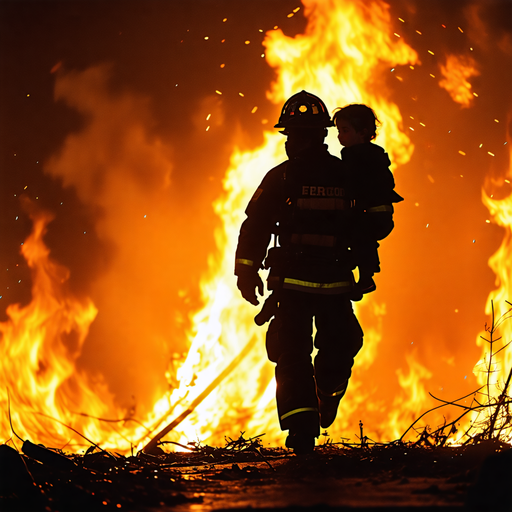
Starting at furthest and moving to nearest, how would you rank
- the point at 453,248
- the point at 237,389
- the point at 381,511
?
the point at 453,248
the point at 237,389
the point at 381,511

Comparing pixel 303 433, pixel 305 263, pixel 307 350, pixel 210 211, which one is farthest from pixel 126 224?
pixel 303 433

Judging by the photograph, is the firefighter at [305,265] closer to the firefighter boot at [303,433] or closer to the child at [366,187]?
the firefighter boot at [303,433]

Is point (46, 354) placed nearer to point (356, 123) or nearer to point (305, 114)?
point (305, 114)

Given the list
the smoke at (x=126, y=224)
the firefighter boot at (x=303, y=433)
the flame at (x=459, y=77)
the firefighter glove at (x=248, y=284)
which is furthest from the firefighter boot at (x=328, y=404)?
the flame at (x=459, y=77)

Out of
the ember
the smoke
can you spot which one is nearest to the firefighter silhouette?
the ember

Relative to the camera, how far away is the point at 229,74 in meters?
6.58

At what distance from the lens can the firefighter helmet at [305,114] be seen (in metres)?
4.83

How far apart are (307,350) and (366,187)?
4.46ft

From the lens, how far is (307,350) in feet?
15.5

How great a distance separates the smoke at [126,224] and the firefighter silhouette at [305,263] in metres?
1.81

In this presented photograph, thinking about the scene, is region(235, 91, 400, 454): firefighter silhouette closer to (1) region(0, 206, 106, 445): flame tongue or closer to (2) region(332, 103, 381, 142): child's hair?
(2) region(332, 103, 381, 142): child's hair

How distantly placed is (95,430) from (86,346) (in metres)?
0.86

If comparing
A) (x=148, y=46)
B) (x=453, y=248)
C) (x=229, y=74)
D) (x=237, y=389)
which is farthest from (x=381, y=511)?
(x=148, y=46)

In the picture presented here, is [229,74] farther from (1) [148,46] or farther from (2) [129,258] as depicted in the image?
(2) [129,258]
